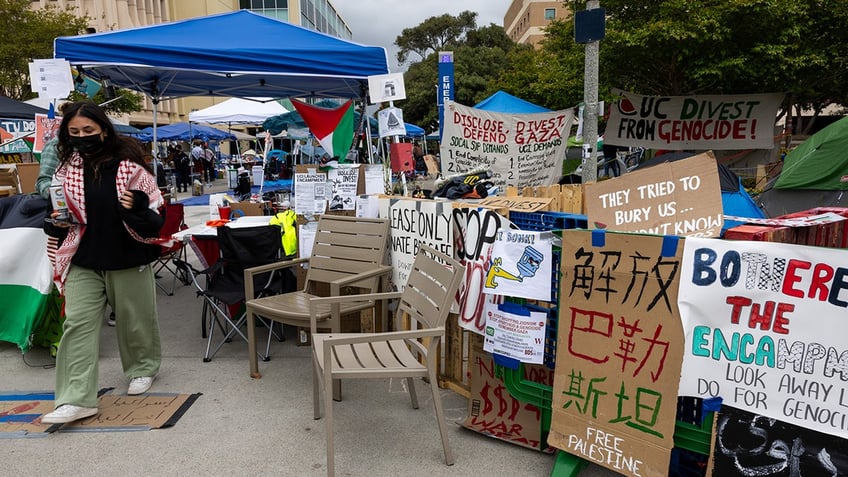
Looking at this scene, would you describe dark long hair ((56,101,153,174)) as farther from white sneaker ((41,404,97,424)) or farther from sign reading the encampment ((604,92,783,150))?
sign reading the encampment ((604,92,783,150))

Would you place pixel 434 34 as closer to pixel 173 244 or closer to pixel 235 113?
pixel 235 113

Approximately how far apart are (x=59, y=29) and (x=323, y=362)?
22.9 meters

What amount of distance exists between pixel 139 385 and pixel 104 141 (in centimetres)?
165

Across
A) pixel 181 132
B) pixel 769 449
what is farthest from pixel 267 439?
pixel 181 132

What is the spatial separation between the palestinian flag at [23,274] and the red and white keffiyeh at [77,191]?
1.21 metres

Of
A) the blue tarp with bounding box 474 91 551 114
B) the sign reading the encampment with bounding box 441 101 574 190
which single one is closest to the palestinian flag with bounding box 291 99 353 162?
the sign reading the encampment with bounding box 441 101 574 190

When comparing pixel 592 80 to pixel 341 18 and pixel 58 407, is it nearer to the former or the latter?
pixel 58 407

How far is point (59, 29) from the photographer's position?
1989cm

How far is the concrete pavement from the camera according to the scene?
9.38 ft

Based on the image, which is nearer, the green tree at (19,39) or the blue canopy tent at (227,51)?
the blue canopy tent at (227,51)

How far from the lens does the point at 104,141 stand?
131 inches

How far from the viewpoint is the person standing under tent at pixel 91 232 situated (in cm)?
324

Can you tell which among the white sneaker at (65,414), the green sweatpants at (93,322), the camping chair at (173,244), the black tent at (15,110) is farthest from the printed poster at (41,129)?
the black tent at (15,110)

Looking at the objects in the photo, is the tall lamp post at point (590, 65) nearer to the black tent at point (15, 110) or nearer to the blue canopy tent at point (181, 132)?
the black tent at point (15, 110)
